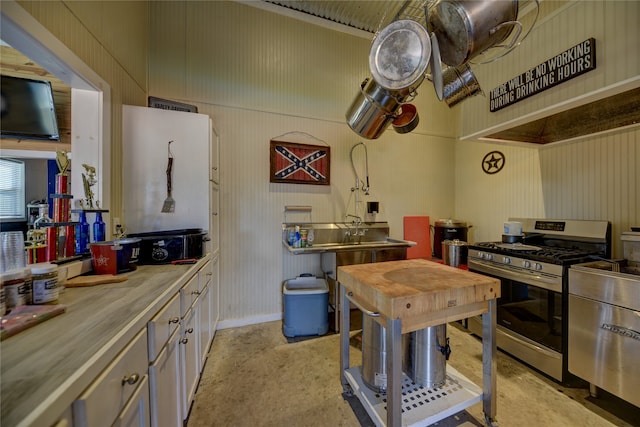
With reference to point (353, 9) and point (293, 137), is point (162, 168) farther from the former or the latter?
point (353, 9)

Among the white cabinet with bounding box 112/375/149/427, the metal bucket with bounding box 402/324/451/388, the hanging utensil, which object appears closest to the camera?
the white cabinet with bounding box 112/375/149/427

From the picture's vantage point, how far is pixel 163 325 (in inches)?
39.9

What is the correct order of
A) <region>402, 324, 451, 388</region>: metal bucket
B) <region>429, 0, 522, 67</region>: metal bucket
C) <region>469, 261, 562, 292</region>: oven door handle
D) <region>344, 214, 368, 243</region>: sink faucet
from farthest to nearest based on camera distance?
<region>344, 214, 368, 243</region>: sink faucet
<region>469, 261, 562, 292</region>: oven door handle
<region>402, 324, 451, 388</region>: metal bucket
<region>429, 0, 522, 67</region>: metal bucket

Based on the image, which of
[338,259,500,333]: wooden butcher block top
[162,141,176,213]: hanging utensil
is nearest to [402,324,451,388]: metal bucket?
[338,259,500,333]: wooden butcher block top

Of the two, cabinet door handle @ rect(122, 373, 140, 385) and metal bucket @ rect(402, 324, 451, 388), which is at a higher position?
cabinet door handle @ rect(122, 373, 140, 385)

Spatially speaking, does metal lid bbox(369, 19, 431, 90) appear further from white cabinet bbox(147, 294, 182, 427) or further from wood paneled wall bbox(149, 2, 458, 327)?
wood paneled wall bbox(149, 2, 458, 327)

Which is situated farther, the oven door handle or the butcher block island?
the oven door handle

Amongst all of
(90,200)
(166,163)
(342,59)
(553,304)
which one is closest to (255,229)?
(166,163)

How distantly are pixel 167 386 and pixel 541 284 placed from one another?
251 cm

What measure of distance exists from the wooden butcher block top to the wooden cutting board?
1.24 meters

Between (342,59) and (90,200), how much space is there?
10.00ft

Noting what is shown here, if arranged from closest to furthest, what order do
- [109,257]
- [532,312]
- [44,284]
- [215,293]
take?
[44,284]
[109,257]
[532,312]
[215,293]

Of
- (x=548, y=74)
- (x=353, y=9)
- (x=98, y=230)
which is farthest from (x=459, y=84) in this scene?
(x=98, y=230)

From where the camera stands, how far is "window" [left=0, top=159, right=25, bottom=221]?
1.19m
